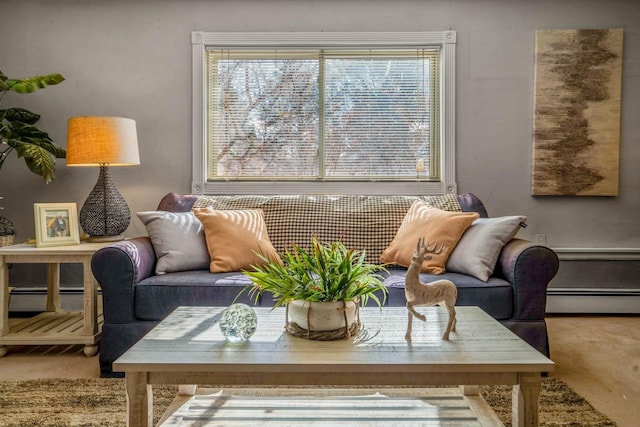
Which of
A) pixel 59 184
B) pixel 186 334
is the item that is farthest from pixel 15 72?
pixel 186 334

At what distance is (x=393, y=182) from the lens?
355 cm

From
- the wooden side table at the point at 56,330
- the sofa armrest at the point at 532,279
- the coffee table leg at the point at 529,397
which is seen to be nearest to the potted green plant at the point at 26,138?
the wooden side table at the point at 56,330

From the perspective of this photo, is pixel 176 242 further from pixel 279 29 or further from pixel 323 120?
pixel 279 29

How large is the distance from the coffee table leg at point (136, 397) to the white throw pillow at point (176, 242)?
128cm

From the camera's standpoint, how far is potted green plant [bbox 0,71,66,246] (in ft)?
9.57

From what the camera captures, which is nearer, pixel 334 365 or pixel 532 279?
pixel 334 365

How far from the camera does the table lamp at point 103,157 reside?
290cm

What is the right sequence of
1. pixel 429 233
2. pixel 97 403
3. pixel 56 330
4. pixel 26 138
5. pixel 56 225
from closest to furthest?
pixel 97 403 → pixel 429 233 → pixel 56 330 → pixel 56 225 → pixel 26 138

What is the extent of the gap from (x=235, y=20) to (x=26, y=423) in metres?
2.78

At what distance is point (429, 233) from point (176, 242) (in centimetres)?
135

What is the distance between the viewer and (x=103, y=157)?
9.49 ft

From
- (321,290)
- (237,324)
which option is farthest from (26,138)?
(321,290)

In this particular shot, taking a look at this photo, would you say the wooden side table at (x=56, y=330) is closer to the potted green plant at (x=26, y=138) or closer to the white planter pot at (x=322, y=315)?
the potted green plant at (x=26, y=138)

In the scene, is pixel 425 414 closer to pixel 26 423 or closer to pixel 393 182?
pixel 26 423
